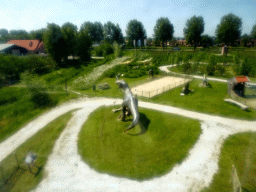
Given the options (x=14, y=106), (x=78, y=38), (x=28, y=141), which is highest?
(x=78, y=38)

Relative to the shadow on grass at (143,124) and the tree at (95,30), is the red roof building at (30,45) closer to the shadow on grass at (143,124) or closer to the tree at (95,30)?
the tree at (95,30)

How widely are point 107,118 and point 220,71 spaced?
1233 inches

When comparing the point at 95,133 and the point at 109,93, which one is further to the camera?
the point at 109,93

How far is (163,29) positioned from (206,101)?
60.2 m

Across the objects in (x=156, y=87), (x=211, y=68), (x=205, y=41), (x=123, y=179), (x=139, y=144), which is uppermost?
(x=205, y=41)

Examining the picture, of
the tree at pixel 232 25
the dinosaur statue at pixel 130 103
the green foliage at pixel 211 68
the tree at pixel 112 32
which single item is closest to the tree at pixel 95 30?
the tree at pixel 112 32

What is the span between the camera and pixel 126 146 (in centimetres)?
1572

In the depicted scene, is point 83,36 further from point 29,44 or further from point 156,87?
point 156,87

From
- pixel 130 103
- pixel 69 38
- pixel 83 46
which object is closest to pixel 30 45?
pixel 69 38

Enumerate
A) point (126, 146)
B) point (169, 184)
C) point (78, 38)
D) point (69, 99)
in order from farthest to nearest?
point (78, 38), point (69, 99), point (126, 146), point (169, 184)

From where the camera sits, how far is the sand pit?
94.4 ft

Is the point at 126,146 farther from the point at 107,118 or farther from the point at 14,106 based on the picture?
the point at 14,106

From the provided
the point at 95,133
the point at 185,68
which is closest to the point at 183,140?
the point at 95,133

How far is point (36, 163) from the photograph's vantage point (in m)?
14.8
